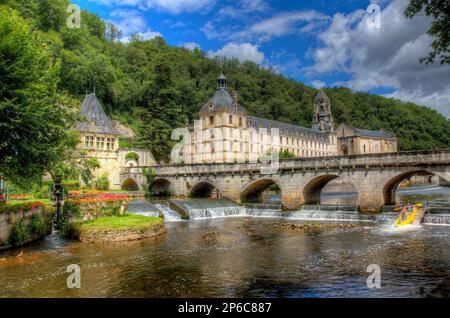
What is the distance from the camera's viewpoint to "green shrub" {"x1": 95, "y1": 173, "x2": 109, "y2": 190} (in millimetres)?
55969

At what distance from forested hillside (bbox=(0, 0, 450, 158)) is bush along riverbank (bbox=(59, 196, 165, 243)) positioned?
10.4 m

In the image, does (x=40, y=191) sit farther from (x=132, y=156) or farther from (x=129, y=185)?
(x=132, y=156)

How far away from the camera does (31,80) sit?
20562 millimetres

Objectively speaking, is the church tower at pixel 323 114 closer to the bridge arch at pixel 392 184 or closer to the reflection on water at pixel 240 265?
the bridge arch at pixel 392 184

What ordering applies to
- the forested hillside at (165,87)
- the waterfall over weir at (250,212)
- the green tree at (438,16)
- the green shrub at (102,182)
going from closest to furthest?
1. the green tree at (438,16)
2. the waterfall over weir at (250,212)
3. the green shrub at (102,182)
4. the forested hillside at (165,87)

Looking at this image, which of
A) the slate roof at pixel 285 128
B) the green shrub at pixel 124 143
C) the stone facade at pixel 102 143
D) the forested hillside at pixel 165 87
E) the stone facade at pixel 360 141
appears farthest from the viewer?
the stone facade at pixel 360 141

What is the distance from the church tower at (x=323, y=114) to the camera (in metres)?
124

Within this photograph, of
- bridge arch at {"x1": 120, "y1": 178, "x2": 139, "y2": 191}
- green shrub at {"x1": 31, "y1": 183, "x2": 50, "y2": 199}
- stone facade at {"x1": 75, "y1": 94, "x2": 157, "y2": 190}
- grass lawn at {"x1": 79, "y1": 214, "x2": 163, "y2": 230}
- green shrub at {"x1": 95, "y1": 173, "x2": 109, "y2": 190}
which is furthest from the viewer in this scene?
bridge arch at {"x1": 120, "y1": 178, "x2": 139, "y2": 191}

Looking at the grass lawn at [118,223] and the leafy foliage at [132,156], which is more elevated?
the leafy foliage at [132,156]

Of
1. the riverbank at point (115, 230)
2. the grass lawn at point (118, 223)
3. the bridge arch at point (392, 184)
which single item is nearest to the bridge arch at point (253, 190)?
the bridge arch at point (392, 184)

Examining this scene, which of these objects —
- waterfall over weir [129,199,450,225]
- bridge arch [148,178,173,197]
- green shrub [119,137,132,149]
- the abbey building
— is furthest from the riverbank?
the abbey building

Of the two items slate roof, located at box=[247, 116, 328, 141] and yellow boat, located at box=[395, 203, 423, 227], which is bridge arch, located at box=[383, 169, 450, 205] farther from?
slate roof, located at box=[247, 116, 328, 141]

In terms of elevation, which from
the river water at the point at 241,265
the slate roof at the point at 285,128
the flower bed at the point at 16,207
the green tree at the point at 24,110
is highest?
the slate roof at the point at 285,128

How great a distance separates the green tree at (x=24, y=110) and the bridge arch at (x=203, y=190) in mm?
28834
